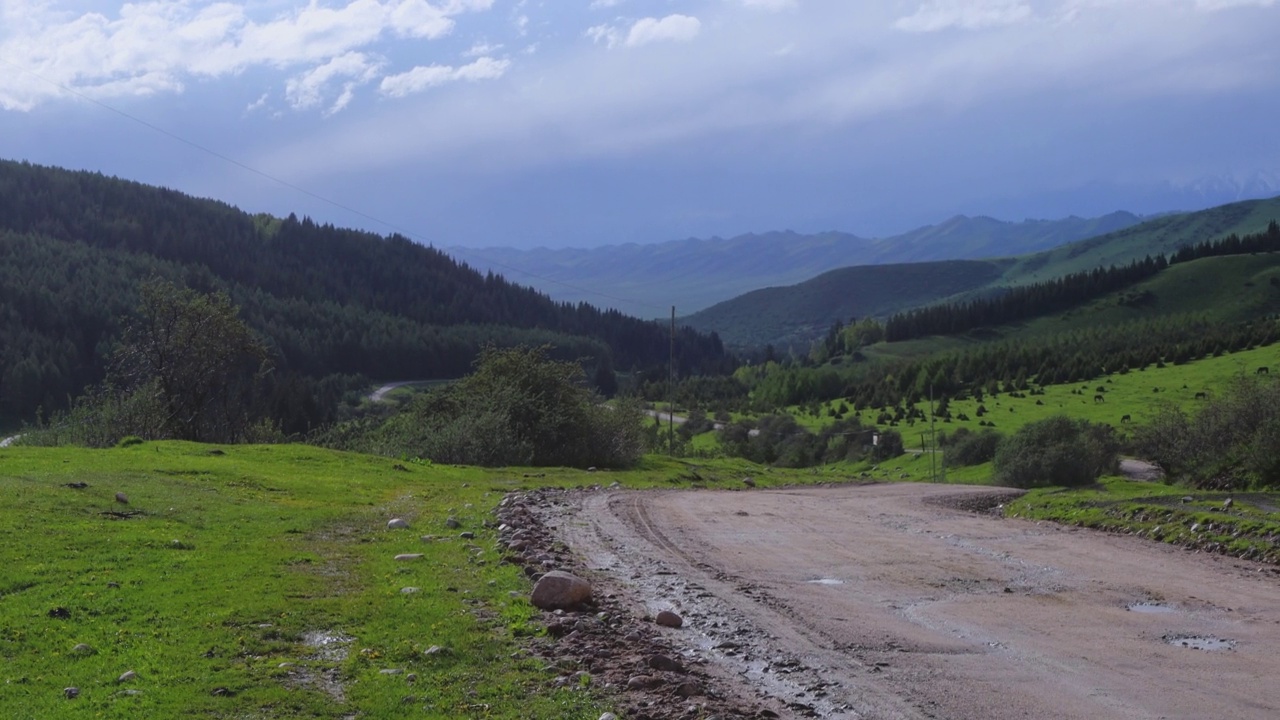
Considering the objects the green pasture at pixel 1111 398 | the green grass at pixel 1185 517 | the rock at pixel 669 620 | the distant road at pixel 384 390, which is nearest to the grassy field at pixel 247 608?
the rock at pixel 669 620

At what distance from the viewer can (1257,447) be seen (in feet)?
106

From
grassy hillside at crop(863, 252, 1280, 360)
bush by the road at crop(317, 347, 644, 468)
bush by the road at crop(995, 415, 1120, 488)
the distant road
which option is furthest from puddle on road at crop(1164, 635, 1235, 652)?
grassy hillside at crop(863, 252, 1280, 360)

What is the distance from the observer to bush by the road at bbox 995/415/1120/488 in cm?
4562

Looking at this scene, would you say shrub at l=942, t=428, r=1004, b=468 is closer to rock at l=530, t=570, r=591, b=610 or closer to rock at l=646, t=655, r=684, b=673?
rock at l=530, t=570, r=591, b=610

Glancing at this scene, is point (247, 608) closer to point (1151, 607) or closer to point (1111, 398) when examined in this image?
point (1151, 607)

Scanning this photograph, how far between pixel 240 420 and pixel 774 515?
37.9 m

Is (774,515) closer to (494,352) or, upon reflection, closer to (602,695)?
(602,695)

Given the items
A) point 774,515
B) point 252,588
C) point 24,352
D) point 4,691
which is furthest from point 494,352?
point 24,352

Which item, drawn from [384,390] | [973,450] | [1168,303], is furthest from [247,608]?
[1168,303]

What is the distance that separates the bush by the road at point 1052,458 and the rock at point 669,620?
123ft

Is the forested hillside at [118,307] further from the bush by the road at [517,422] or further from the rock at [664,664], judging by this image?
the rock at [664,664]

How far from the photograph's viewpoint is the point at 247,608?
11.4 metres

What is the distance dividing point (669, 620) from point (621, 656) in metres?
1.60

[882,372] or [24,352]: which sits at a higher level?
[24,352]
